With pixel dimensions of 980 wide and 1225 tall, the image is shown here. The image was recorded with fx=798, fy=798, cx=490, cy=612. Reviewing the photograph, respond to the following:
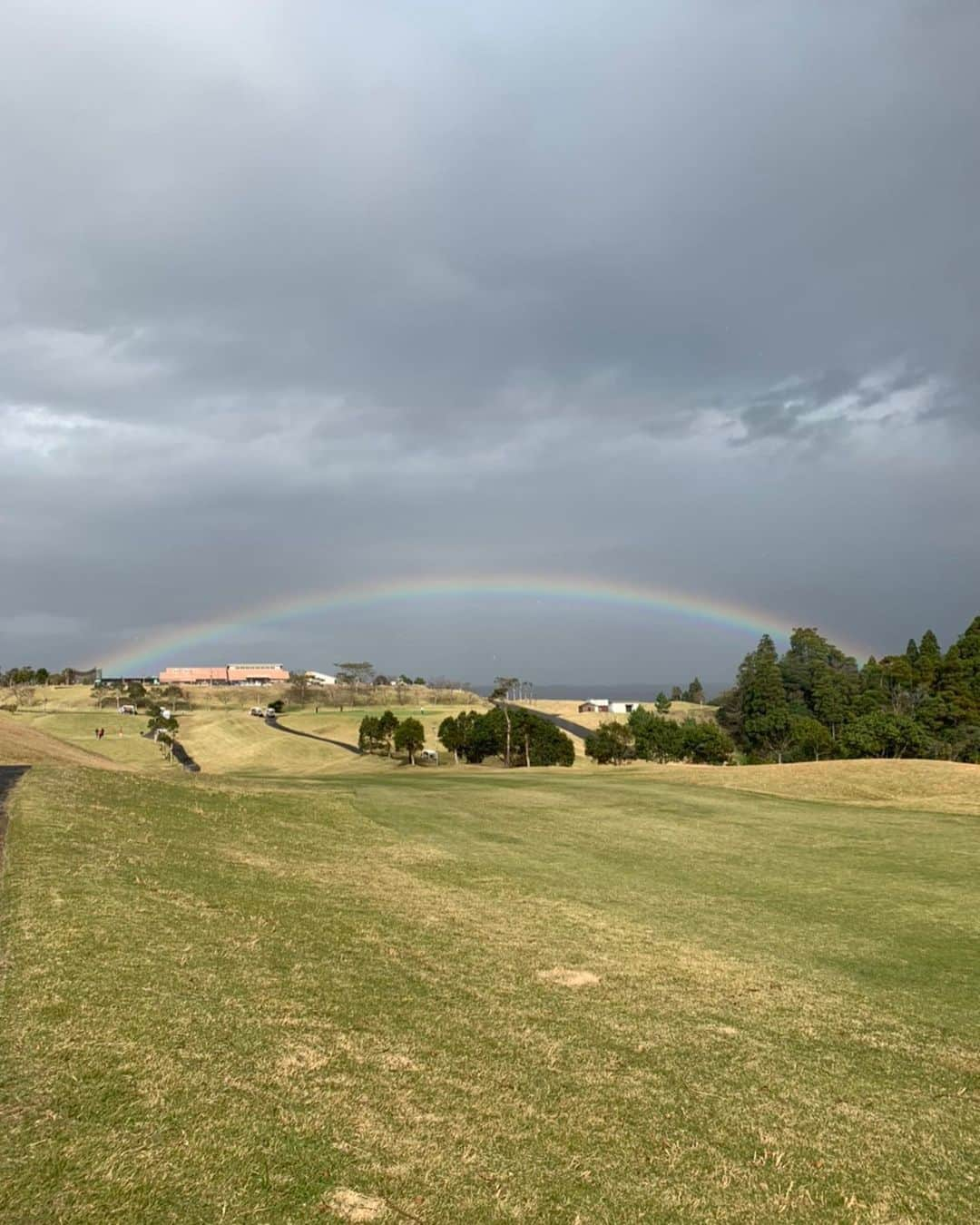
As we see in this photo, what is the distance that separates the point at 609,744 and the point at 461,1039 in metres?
80.8

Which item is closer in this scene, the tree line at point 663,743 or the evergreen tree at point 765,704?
the tree line at point 663,743

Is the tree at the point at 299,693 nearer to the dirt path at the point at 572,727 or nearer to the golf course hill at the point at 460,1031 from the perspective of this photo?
the dirt path at the point at 572,727

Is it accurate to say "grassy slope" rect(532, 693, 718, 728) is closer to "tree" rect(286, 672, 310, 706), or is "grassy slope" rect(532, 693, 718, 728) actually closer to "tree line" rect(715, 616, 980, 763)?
"tree line" rect(715, 616, 980, 763)

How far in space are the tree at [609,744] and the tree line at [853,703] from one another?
2415 centimetres

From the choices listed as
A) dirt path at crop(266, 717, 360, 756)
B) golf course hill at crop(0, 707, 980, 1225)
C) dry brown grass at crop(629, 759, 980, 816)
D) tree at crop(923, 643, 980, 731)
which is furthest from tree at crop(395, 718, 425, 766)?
tree at crop(923, 643, 980, 731)

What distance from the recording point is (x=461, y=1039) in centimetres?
715

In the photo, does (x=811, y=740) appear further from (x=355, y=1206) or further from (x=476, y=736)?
(x=355, y=1206)

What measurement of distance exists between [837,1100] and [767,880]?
10.4m

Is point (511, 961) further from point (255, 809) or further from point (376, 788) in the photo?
point (376, 788)

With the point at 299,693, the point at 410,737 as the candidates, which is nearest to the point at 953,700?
the point at 410,737

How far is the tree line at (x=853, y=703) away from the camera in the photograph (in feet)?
301

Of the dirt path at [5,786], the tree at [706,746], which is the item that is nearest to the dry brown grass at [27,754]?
the dirt path at [5,786]

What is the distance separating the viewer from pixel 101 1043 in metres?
6.14

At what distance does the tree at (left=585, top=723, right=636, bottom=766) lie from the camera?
8619 centimetres
